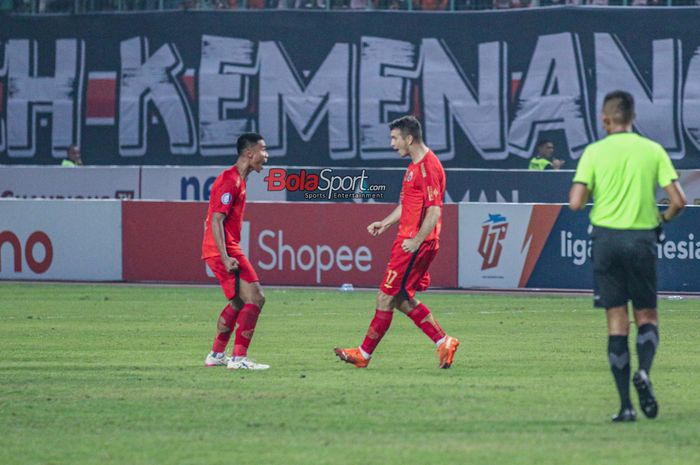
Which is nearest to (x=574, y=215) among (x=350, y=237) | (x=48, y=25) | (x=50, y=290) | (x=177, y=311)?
(x=350, y=237)

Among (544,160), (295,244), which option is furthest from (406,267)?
(544,160)

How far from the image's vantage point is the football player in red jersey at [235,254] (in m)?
12.5

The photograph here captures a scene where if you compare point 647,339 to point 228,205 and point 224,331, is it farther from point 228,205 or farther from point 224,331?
point 224,331

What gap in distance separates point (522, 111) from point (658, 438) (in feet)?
74.3

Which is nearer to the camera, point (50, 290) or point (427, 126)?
point (50, 290)

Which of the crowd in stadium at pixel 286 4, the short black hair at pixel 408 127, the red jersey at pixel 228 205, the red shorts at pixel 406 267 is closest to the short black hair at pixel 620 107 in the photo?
the short black hair at pixel 408 127

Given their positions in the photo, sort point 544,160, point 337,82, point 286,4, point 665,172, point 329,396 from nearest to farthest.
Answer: point 665,172 < point 329,396 < point 544,160 < point 337,82 < point 286,4

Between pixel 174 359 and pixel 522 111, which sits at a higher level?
pixel 522 111

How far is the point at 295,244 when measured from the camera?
23453mm

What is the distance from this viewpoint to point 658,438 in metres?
8.62

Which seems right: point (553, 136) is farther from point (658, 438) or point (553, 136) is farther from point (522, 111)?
point (658, 438)

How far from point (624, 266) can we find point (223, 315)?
455cm

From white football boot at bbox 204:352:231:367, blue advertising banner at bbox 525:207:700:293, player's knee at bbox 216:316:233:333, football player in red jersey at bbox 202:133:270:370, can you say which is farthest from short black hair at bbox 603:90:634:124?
blue advertising banner at bbox 525:207:700:293

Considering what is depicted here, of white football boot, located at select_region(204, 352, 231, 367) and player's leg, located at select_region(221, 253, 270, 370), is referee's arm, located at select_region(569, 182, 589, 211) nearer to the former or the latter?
player's leg, located at select_region(221, 253, 270, 370)
